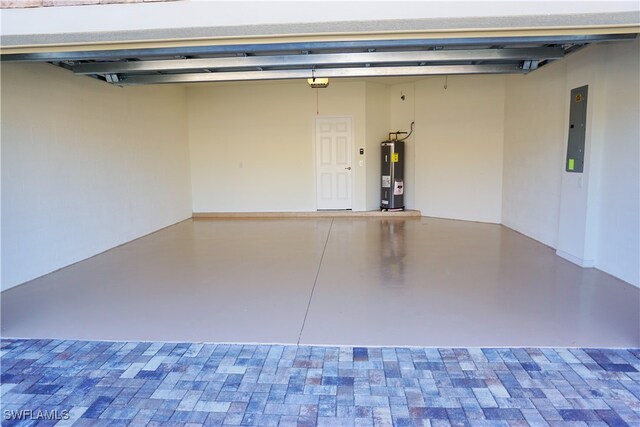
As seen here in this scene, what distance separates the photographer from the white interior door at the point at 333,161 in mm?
8602

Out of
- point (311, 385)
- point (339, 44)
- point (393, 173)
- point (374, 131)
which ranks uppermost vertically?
point (339, 44)

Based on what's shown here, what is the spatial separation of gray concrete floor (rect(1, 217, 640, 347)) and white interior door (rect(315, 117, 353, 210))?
278cm

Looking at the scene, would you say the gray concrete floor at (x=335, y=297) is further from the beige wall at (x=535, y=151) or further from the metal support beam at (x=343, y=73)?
the metal support beam at (x=343, y=73)

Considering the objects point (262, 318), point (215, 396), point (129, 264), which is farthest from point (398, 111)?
point (215, 396)

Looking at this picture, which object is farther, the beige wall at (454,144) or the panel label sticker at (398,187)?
the panel label sticker at (398,187)

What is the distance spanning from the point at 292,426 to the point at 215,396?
49 centimetres

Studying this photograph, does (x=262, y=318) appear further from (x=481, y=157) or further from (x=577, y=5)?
(x=481, y=157)

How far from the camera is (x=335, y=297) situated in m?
3.75

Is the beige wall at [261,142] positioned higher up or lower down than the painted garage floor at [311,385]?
higher up

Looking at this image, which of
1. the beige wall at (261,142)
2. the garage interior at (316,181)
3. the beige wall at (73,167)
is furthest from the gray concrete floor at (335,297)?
the beige wall at (261,142)

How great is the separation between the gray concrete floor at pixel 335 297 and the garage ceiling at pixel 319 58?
1918 millimetres

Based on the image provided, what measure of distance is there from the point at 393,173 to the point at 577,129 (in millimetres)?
4144

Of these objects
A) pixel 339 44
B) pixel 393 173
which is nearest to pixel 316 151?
pixel 393 173

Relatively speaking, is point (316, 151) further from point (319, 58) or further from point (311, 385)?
point (311, 385)
